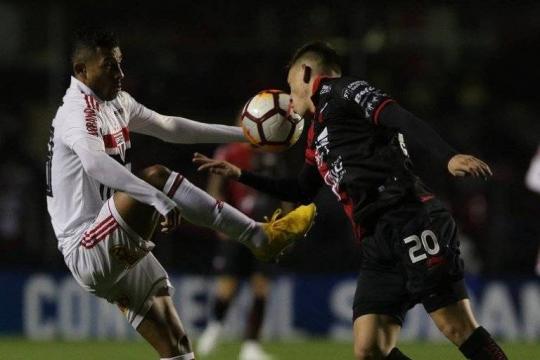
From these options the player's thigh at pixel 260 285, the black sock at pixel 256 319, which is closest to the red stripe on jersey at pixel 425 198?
the black sock at pixel 256 319

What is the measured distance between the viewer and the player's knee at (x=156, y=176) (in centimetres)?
574

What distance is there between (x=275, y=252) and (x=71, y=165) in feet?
3.72

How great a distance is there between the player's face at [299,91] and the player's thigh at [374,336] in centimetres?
107

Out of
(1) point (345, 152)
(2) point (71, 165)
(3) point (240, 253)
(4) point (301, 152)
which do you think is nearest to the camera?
(1) point (345, 152)

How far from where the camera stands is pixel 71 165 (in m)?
5.96

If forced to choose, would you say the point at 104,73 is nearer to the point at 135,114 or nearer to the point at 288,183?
the point at 135,114

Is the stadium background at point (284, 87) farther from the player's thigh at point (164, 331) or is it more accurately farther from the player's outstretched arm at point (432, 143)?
the player's outstretched arm at point (432, 143)

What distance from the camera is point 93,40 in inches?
238

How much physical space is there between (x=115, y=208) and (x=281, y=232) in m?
0.87

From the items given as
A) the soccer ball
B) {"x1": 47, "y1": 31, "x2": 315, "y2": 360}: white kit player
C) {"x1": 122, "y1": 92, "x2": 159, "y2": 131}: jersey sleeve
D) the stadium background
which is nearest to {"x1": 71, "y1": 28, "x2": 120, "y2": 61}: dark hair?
{"x1": 47, "y1": 31, "x2": 315, "y2": 360}: white kit player

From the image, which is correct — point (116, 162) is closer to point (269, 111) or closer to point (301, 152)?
point (269, 111)

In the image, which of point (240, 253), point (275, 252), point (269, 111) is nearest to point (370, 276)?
point (275, 252)

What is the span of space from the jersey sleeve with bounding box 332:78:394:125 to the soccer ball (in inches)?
32.3

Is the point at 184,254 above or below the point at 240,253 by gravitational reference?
below
